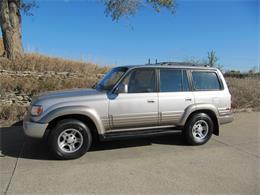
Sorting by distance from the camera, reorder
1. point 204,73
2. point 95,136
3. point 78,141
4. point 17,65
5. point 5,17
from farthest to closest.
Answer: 1. point 5,17
2. point 17,65
3. point 204,73
4. point 95,136
5. point 78,141

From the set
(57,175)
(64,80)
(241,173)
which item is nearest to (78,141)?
(57,175)

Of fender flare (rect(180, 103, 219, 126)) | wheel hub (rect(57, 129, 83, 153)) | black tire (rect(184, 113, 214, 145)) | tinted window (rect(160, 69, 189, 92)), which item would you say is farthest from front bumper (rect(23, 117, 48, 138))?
black tire (rect(184, 113, 214, 145))

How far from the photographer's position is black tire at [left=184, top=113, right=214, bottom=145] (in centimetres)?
668

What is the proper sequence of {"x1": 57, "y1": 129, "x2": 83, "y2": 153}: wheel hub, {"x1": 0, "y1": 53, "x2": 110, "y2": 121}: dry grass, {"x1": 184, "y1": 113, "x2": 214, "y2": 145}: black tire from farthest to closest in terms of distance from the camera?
{"x1": 0, "y1": 53, "x2": 110, "y2": 121}: dry grass, {"x1": 184, "y1": 113, "x2": 214, "y2": 145}: black tire, {"x1": 57, "y1": 129, "x2": 83, "y2": 153}: wheel hub

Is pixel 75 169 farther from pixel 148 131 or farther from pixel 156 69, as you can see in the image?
pixel 156 69

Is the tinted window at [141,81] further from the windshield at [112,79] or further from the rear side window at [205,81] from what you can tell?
the rear side window at [205,81]

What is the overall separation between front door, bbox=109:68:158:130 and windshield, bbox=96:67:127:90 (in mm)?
219

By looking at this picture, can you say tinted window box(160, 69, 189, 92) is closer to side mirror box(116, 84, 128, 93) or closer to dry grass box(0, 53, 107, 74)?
side mirror box(116, 84, 128, 93)

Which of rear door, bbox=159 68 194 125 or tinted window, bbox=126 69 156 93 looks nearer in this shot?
tinted window, bbox=126 69 156 93

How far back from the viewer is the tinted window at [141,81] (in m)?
6.17

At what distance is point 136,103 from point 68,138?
1.54m

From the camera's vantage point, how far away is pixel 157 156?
5.87 m

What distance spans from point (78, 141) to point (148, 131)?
1512mm

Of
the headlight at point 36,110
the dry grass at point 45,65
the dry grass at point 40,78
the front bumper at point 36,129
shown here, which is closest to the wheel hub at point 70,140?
the front bumper at point 36,129
